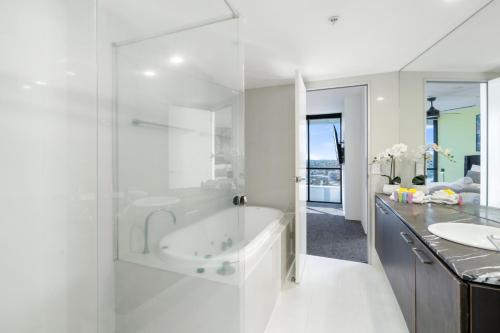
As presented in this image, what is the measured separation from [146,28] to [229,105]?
30.6 inches

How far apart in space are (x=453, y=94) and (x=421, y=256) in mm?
1383

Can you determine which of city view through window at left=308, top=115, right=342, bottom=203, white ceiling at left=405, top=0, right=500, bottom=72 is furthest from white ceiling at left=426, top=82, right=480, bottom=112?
city view through window at left=308, top=115, right=342, bottom=203

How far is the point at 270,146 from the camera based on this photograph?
3.06 metres

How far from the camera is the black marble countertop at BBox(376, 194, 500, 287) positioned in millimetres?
806

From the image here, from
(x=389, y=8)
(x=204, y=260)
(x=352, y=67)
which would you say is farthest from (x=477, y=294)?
(x=352, y=67)

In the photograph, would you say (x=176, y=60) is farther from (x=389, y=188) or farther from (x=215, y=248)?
(x=389, y=188)

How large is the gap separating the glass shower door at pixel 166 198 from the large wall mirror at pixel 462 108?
5.50 ft

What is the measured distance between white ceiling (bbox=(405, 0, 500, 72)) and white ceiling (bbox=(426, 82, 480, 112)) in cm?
11

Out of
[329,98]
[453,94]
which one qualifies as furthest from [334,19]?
[329,98]

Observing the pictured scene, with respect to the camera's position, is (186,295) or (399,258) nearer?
(186,295)

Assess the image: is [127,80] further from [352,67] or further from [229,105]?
[352,67]

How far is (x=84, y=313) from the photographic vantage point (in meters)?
1.12

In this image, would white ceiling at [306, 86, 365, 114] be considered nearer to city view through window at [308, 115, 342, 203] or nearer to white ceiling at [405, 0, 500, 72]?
city view through window at [308, 115, 342, 203]

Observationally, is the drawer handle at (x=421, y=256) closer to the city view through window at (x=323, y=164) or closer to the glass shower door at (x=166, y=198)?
the glass shower door at (x=166, y=198)
